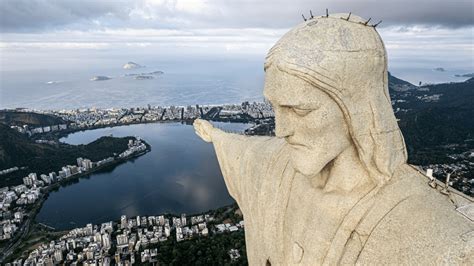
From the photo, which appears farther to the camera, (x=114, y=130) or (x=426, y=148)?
(x=114, y=130)

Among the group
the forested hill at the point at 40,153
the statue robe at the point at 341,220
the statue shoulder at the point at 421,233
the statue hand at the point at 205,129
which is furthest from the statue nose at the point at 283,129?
the forested hill at the point at 40,153

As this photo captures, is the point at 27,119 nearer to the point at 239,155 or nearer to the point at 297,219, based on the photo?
the point at 239,155

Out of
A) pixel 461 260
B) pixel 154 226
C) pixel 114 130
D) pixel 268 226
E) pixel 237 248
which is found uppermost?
pixel 461 260

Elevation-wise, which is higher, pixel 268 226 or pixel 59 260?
pixel 268 226

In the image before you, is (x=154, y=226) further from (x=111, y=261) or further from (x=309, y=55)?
(x=309, y=55)

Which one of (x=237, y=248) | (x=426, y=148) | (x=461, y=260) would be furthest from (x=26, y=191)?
(x=461, y=260)

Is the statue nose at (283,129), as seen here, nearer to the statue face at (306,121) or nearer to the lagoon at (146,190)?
the statue face at (306,121)
